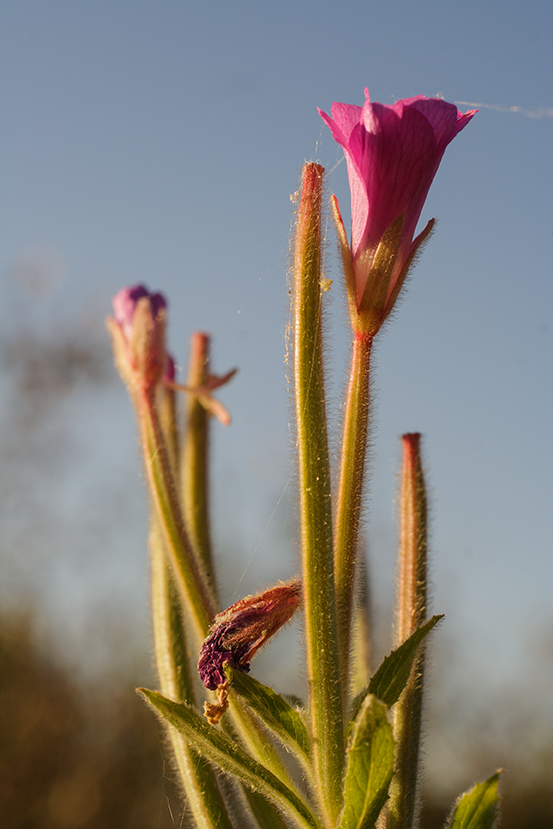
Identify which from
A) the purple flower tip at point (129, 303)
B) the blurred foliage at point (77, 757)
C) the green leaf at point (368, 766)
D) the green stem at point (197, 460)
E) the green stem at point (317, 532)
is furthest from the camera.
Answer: the blurred foliage at point (77, 757)

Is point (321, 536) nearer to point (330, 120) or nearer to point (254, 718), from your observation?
point (254, 718)

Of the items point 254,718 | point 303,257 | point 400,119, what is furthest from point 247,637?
point 400,119

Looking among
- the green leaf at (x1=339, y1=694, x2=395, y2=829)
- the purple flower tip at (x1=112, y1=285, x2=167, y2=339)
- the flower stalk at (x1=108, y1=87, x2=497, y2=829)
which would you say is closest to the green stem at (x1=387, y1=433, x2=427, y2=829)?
the flower stalk at (x1=108, y1=87, x2=497, y2=829)

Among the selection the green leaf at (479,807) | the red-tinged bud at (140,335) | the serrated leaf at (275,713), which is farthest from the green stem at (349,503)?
the red-tinged bud at (140,335)

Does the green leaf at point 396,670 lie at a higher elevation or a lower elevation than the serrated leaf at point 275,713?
higher

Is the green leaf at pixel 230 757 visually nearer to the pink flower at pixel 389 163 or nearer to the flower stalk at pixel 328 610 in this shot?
the flower stalk at pixel 328 610

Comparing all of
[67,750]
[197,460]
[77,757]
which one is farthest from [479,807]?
[67,750]
